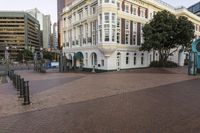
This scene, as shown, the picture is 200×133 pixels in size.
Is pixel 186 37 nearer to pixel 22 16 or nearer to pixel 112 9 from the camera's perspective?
pixel 112 9

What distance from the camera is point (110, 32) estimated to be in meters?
27.4

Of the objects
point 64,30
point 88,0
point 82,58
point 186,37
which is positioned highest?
point 88,0

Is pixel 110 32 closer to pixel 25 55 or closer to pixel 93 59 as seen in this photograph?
pixel 93 59

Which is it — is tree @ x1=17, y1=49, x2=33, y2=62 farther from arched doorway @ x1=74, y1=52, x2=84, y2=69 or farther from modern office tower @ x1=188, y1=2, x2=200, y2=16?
modern office tower @ x1=188, y1=2, x2=200, y2=16

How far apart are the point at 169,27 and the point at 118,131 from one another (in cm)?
2567

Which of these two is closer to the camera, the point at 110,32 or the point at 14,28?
the point at 110,32

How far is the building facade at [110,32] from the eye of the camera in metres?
27.6

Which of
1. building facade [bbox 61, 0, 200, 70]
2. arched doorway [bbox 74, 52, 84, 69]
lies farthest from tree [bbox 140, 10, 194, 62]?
arched doorway [bbox 74, 52, 84, 69]

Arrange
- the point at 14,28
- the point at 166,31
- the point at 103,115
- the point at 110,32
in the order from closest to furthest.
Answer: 1. the point at 103,115
2. the point at 110,32
3. the point at 166,31
4. the point at 14,28

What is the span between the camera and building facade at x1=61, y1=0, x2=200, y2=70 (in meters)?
27.6

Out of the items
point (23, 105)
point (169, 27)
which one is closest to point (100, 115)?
point (23, 105)

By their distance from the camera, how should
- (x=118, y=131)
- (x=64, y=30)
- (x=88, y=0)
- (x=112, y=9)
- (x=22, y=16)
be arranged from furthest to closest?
(x=22, y=16)
(x=64, y=30)
(x=88, y=0)
(x=112, y=9)
(x=118, y=131)

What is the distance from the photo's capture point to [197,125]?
222 inches

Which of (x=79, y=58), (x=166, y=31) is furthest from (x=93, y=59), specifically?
(x=166, y=31)
